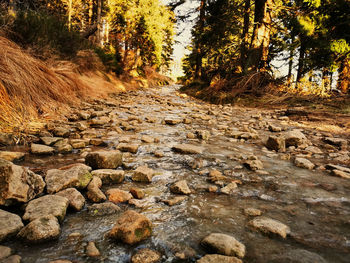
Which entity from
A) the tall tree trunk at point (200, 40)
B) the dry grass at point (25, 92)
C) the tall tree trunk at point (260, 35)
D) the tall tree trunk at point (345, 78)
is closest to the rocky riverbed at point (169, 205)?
the dry grass at point (25, 92)

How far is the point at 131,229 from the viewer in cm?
109

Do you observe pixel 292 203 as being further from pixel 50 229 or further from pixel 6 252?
pixel 6 252

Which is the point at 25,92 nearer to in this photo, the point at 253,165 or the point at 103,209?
the point at 103,209

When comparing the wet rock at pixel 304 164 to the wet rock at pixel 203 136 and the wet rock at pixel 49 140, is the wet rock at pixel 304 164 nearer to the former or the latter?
the wet rock at pixel 203 136

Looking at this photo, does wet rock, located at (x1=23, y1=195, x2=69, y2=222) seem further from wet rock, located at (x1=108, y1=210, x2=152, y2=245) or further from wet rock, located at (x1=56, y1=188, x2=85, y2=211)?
wet rock, located at (x1=108, y1=210, x2=152, y2=245)

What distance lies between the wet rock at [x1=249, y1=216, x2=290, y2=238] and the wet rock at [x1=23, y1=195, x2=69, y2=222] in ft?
3.73

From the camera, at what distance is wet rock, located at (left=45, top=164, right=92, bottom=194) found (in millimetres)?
1491

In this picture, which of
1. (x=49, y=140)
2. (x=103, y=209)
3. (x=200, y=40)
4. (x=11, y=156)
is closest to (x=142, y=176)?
(x=103, y=209)

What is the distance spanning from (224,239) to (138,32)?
54.1 feet

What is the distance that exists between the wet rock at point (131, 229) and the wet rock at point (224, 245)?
316 millimetres

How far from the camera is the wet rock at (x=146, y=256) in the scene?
972 mm

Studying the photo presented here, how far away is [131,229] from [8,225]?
61 cm

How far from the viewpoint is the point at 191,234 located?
119cm

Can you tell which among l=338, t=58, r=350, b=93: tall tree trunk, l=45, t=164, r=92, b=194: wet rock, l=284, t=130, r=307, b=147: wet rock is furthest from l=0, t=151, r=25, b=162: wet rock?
l=338, t=58, r=350, b=93: tall tree trunk
